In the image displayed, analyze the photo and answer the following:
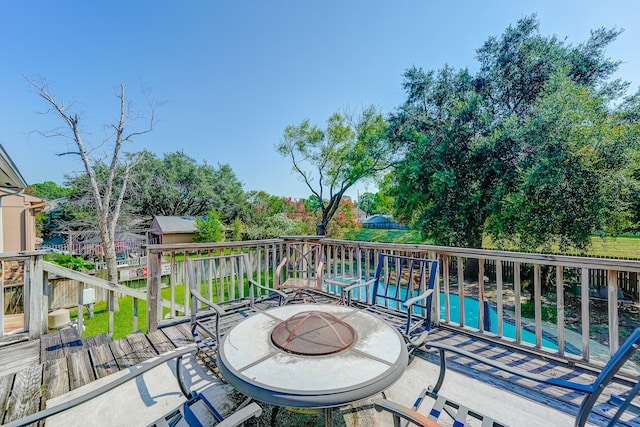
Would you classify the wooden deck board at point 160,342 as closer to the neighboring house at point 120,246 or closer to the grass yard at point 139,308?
the grass yard at point 139,308

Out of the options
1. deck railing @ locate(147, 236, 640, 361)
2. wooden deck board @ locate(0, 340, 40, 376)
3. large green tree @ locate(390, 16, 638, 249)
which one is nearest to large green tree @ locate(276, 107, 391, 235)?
large green tree @ locate(390, 16, 638, 249)

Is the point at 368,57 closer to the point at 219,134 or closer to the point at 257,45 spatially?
the point at 257,45

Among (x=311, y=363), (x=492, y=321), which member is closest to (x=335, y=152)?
(x=492, y=321)

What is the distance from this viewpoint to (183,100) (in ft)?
42.1

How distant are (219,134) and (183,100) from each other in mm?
4321

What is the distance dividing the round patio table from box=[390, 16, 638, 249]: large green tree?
9.67 m

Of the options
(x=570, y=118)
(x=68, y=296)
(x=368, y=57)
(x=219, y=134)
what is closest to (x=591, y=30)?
(x=570, y=118)

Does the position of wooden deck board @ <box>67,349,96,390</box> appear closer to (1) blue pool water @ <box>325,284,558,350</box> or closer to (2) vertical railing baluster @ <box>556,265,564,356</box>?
(1) blue pool water @ <box>325,284,558,350</box>

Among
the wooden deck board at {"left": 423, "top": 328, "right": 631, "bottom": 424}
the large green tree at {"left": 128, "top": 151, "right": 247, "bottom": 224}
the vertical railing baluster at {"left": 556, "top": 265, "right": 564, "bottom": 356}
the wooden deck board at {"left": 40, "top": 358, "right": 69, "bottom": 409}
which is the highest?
the large green tree at {"left": 128, "top": 151, "right": 247, "bottom": 224}

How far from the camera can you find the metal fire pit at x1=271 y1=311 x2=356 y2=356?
5.57 ft

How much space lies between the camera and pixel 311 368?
151 cm

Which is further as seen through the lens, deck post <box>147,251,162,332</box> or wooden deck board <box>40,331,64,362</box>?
deck post <box>147,251,162,332</box>

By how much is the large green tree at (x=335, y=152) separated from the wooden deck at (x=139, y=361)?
1323 cm

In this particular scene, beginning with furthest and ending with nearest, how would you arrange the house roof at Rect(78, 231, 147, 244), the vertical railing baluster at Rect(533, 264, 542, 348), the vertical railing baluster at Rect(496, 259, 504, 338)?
the house roof at Rect(78, 231, 147, 244)
the vertical railing baluster at Rect(496, 259, 504, 338)
the vertical railing baluster at Rect(533, 264, 542, 348)
